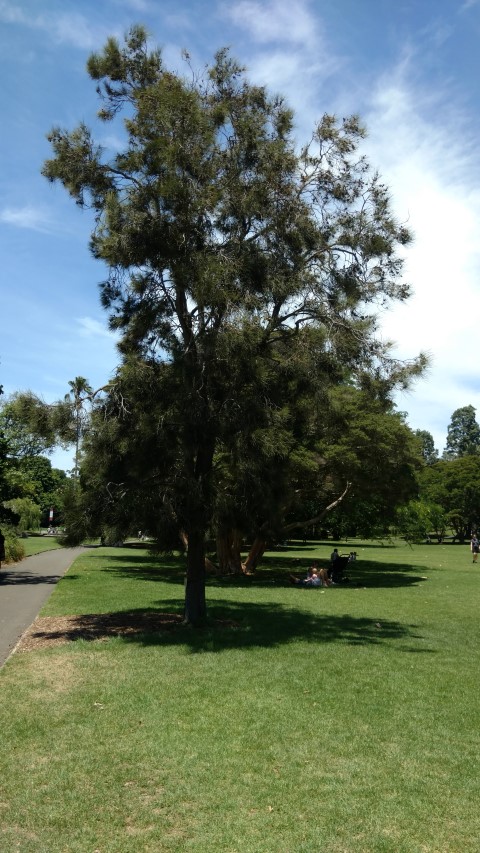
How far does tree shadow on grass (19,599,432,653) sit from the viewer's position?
10836mm

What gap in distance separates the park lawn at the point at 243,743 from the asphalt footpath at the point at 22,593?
195 centimetres

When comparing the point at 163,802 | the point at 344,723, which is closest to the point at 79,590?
the point at 344,723

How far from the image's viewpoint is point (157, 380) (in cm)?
1152

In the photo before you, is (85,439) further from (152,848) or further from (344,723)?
(152,848)

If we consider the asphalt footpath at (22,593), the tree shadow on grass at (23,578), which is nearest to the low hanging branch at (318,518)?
the asphalt footpath at (22,593)

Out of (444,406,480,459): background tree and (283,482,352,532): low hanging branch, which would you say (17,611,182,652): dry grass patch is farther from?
(444,406,480,459): background tree

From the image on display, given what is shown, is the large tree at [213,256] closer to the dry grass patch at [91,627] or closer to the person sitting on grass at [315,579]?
the dry grass patch at [91,627]

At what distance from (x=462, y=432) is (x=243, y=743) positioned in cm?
11958

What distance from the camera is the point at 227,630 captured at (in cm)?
1188

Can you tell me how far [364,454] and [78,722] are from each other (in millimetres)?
19585

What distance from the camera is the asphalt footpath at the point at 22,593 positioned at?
11.8m

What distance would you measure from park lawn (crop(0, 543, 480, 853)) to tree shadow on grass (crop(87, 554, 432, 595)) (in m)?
10.8

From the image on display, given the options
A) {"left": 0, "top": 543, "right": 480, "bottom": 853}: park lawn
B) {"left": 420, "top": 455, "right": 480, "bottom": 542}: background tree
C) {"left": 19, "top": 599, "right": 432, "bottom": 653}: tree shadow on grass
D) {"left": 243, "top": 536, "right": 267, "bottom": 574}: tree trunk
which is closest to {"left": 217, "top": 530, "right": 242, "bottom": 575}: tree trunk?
{"left": 243, "top": 536, "right": 267, "bottom": 574}: tree trunk

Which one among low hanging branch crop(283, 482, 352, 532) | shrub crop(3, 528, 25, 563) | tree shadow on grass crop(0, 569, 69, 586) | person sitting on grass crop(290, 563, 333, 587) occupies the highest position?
low hanging branch crop(283, 482, 352, 532)
